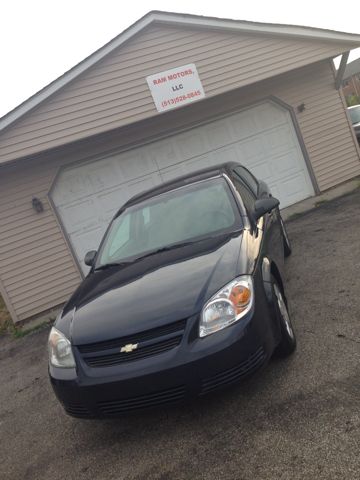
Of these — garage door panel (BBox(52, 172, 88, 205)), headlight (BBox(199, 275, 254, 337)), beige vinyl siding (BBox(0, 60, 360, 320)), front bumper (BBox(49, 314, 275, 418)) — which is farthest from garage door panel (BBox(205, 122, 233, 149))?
front bumper (BBox(49, 314, 275, 418))

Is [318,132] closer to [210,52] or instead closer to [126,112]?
[210,52]

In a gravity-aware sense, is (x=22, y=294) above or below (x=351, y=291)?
above

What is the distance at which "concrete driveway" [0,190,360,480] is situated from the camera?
217cm

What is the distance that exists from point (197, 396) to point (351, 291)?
87.1 inches

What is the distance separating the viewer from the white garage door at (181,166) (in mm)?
8383

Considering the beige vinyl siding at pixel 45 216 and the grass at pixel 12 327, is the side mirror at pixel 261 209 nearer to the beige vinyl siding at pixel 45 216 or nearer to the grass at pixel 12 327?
the grass at pixel 12 327

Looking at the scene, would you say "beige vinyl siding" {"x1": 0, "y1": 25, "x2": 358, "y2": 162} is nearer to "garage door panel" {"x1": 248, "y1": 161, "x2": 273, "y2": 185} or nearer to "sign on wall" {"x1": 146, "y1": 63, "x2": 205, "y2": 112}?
"sign on wall" {"x1": 146, "y1": 63, "x2": 205, "y2": 112}

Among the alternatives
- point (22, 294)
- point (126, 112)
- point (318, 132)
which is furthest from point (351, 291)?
point (318, 132)

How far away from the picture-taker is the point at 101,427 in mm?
3057

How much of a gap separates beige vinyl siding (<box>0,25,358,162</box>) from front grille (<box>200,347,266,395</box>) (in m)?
5.97

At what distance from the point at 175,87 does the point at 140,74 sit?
713mm

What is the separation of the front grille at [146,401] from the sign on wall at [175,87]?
21.2 feet

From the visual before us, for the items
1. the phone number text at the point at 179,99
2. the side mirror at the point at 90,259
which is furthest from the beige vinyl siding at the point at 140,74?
the side mirror at the point at 90,259

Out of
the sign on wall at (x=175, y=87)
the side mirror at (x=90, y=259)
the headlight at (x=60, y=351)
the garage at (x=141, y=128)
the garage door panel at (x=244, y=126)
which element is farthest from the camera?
the garage door panel at (x=244, y=126)
